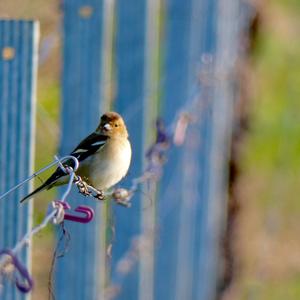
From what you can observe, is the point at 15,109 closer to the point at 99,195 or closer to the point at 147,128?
the point at 99,195

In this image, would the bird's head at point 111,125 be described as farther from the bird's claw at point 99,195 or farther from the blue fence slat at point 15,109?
the blue fence slat at point 15,109

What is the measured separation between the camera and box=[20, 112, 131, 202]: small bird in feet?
17.0

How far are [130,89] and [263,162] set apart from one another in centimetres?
978

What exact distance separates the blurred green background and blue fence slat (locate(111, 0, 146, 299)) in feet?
1.10

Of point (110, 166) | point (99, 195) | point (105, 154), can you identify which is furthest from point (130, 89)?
point (99, 195)

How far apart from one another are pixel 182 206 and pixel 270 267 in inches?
111

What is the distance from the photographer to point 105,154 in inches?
209

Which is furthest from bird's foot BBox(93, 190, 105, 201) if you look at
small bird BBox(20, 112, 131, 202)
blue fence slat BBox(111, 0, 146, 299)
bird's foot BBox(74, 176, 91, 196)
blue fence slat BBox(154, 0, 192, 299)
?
blue fence slat BBox(154, 0, 192, 299)

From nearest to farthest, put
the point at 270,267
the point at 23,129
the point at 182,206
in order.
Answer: the point at 23,129
the point at 182,206
the point at 270,267

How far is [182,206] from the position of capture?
950 cm

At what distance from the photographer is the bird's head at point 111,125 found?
17.1 feet

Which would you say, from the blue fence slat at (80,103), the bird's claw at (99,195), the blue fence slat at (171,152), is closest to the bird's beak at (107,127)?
the blue fence slat at (80,103)

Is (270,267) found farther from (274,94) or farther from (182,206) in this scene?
(274,94)

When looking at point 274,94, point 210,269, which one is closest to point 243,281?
point 210,269
